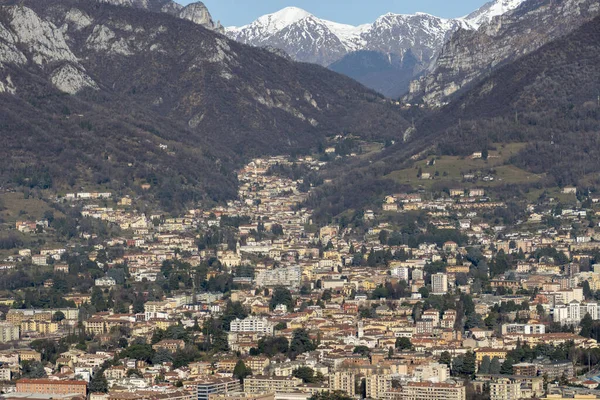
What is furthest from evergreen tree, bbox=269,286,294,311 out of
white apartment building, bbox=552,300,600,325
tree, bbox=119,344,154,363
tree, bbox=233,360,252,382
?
tree, bbox=233,360,252,382

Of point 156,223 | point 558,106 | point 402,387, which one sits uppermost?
point 558,106

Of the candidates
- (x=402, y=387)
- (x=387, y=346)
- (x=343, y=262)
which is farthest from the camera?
(x=343, y=262)

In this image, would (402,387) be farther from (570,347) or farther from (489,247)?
(489,247)

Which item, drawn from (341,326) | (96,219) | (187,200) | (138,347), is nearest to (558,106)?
(187,200)

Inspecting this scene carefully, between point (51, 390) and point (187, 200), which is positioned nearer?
point (51, 390)

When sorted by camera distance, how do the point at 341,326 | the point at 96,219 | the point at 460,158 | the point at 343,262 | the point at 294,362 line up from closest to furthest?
the point at 294,362 < the point at 341,326 < the point at 343,262 < the point at 96,219 < the point at 460,158

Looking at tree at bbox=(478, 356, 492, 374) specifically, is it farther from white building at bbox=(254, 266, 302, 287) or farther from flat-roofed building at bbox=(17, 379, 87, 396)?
white building at bbox=(254, 266, 302, 287)
